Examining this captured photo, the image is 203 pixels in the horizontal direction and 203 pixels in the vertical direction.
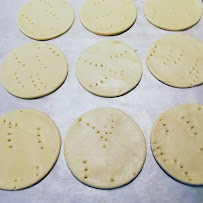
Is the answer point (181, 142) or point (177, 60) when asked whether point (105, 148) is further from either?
point (177, 60)

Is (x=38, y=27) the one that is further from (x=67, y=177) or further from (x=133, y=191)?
(x=133, y=191)

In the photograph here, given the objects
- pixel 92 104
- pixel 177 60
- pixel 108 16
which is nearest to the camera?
pixel 92 104

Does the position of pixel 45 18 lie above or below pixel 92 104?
above

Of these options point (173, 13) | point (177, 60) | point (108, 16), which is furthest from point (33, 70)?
point (173, 13)

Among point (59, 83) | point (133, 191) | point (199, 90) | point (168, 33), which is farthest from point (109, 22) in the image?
point (133, 191)

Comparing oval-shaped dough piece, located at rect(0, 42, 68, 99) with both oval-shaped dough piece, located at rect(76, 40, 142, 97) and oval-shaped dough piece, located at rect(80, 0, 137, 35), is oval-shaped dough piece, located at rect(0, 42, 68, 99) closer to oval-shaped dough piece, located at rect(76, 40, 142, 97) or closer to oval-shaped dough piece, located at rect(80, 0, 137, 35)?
oval-shaped dough piece, located at rect(76, 40, 142, 97)

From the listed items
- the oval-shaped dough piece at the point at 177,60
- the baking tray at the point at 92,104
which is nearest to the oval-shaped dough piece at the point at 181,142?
the baking tray at the point at 92,104
